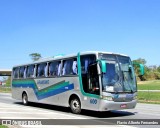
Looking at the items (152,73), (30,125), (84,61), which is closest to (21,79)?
(84,61)

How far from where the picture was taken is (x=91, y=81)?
1650cm

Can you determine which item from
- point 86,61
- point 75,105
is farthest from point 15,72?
point 86,61

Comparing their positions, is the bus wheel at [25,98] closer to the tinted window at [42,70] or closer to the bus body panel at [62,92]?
the bus body panel at [62,92]

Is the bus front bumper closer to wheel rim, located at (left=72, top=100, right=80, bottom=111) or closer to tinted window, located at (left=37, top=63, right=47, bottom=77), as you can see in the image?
wheel rim, located at (left=72, top=100, right=80, bottom=111)

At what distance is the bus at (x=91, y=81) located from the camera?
15953mm

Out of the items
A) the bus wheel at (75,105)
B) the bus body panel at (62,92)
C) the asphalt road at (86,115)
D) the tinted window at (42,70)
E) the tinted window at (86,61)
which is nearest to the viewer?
the asphalt road at (86,115)

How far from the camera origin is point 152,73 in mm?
137000

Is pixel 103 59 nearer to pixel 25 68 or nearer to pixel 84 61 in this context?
pixel 84 61

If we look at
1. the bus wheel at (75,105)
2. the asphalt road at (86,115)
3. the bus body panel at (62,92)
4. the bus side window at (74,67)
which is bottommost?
the asphalt road at (86,115)

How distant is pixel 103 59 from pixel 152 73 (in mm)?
123694

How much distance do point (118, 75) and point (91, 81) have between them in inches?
50.2

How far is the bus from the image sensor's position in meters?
16.0

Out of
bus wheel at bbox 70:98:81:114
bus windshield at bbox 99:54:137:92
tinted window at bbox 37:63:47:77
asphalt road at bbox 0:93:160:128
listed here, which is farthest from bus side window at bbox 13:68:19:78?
bus windshield at bbox 99:54:137:92

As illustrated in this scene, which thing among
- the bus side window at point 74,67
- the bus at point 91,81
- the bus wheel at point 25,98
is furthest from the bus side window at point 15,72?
the bus side window at point 74,67
